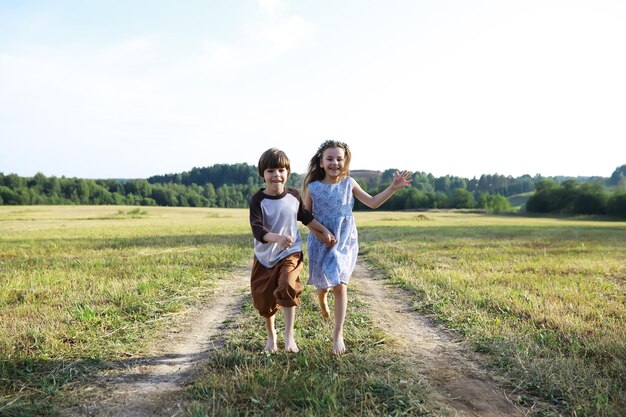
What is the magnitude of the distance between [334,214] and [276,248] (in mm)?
834

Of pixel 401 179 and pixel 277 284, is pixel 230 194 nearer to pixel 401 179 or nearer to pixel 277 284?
pixel 401 179

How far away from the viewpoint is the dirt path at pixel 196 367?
344 centimetres

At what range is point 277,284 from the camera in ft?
15.2

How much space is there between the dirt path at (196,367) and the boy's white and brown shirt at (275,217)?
1.32 metres

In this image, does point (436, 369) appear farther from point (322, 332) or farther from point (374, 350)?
point (322, 332)

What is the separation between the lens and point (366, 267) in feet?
37.0

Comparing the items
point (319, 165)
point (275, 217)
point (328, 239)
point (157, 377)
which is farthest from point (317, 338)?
point (319, 165)

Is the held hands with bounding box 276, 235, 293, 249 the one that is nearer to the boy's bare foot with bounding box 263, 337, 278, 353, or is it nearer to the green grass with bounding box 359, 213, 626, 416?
the boy's bare foot with bounding box 263, 337, 278, 353

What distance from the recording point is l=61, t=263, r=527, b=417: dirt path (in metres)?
3.44

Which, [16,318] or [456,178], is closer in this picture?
[16,318]

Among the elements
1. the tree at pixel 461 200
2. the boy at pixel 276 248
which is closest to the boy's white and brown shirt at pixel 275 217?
→ the boy at pixel 276 248

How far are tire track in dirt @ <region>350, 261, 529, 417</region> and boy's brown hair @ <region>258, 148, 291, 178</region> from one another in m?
2.54

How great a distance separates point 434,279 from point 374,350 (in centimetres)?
447

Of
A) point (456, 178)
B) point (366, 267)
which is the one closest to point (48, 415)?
point (366, 267)
